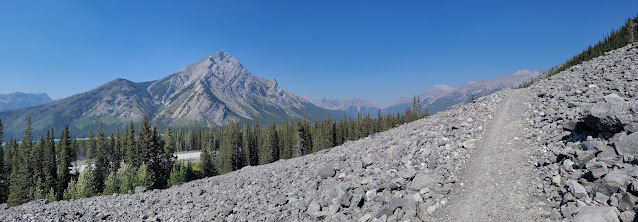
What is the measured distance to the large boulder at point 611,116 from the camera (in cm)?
1120

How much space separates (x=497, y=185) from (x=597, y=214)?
14.3 ft

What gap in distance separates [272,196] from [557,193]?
18.0 meters

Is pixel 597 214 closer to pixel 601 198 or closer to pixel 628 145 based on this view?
pixel 601 198

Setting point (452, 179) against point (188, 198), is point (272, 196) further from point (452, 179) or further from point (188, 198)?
point (452, 179)

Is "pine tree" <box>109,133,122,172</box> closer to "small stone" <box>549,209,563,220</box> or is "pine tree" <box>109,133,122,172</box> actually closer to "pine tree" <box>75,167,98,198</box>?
"pine tree" <box>75,167,98,198</box>

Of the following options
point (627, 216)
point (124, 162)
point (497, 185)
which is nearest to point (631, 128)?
point (497, 185)

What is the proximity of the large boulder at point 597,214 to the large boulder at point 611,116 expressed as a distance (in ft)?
19.7

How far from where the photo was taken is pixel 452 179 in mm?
13648

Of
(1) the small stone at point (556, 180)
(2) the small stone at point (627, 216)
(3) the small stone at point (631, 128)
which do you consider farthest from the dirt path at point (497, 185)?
(3) the small stone at point (631, 128)

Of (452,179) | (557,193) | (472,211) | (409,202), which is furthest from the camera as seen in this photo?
(452,179)

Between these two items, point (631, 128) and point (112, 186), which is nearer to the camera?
point (631, 128)

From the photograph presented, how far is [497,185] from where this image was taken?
12094 mm

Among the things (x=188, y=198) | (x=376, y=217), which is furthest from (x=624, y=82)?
(x=188, y=198)

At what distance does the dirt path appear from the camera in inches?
403
